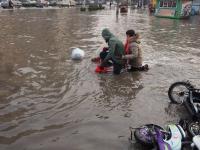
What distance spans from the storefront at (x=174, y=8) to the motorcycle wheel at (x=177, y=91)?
35399mm

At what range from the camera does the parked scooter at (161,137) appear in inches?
211

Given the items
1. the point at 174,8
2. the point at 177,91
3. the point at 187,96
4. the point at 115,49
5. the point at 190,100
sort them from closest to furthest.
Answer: the point at 190,100 < the point at 187,96 < the point at 177,91 < the point at 115,49 < the point at 174,8

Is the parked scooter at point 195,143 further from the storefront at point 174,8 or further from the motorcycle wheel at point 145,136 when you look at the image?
the storefront at point 174,8

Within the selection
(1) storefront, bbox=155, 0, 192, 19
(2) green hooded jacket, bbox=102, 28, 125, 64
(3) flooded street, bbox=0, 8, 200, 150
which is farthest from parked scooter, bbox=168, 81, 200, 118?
(1) storefront, bbox=155, 0, 192, 19

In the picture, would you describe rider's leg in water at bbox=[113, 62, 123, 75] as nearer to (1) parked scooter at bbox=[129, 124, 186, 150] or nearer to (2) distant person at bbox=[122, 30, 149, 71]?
(2) distant person at bbox=[122, 30, 149, 71]

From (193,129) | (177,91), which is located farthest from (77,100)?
(193,129)

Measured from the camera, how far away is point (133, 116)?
24.7ft

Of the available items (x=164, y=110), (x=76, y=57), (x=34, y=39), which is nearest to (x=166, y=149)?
(x=164, y=110)

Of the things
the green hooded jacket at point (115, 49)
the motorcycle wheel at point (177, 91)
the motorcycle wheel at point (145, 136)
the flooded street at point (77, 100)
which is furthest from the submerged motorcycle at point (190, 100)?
the green hooded jacket at point (115, 49)

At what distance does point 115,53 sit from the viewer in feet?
35.1

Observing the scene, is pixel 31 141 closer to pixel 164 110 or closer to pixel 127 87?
pixel 164 110

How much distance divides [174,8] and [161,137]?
39837 mm

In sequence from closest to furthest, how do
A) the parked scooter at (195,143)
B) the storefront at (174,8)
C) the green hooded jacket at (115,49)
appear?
1. the parked scooter at (195,143)
2. the green hooded jacket at (115,49)
3. the storefront at (174,8)

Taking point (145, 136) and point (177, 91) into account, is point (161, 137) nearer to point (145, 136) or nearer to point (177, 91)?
point (145, 136)
